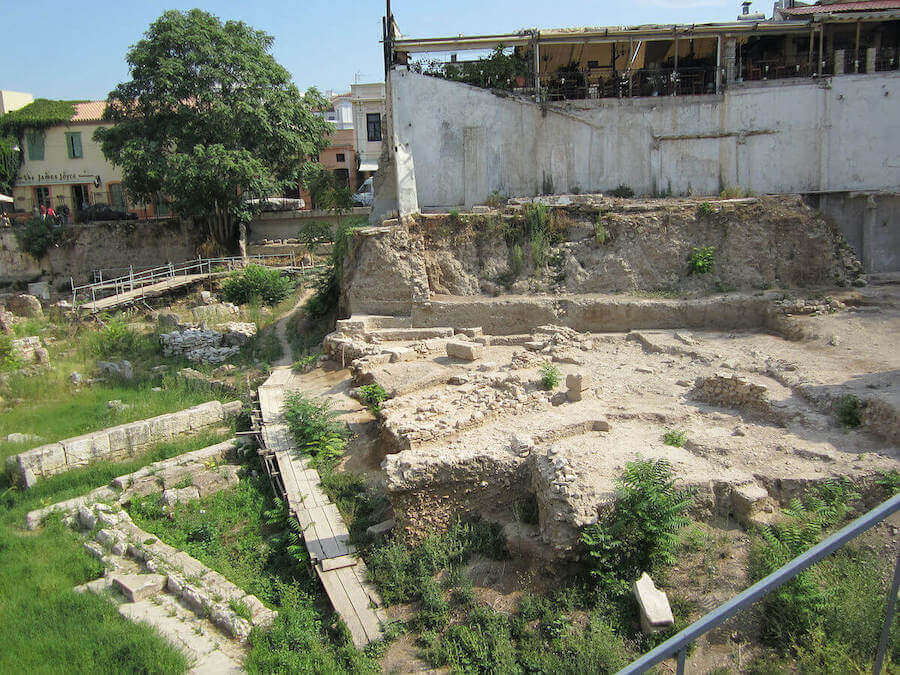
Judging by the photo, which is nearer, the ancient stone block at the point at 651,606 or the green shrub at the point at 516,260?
the ancient stone block at the point at 651,606

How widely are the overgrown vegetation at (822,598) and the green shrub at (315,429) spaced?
6.24 m

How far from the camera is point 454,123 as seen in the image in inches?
712

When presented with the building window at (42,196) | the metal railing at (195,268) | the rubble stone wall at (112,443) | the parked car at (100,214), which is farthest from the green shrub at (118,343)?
the building window at (42,196)

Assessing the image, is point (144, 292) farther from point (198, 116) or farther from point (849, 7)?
point (849, 7)

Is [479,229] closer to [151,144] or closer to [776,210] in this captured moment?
[776,210]

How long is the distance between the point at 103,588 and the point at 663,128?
17.1m

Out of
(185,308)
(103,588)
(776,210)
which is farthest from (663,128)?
(103,588)

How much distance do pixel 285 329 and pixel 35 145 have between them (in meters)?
20.9

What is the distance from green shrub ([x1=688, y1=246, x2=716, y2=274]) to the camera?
1536 cm

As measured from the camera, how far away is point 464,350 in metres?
12.8

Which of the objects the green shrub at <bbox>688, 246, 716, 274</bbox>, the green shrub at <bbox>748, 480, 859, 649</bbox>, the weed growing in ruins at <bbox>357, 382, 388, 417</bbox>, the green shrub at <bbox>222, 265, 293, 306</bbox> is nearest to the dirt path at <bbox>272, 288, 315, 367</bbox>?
the green shrub at <bbox>222, 265, 293, 306</bbox>

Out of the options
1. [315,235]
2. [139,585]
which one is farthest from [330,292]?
[139,585]

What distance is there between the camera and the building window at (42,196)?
30703 mm

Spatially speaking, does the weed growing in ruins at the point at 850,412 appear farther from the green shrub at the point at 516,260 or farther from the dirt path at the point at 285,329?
the dirt path at the point at 285,329
